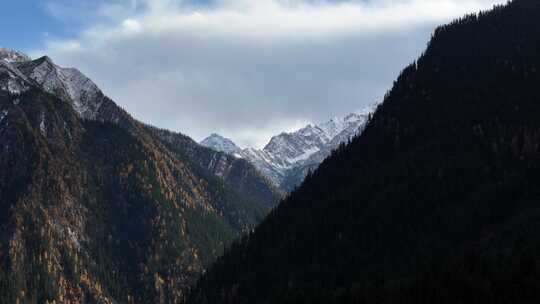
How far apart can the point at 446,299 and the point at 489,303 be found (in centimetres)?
980

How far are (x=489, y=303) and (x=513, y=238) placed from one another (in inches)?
1721

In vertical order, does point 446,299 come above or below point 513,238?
below

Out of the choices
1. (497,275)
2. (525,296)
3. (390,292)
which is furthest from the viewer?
(390,292)

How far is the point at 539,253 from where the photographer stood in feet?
530

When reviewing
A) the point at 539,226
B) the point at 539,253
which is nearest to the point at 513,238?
the point at 539,226

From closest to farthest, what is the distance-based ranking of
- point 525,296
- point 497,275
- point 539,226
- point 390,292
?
point 525,296 < point 497,275 < point 390,292 < point 539,226

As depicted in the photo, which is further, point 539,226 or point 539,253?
point 539,226

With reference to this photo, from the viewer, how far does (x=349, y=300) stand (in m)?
180

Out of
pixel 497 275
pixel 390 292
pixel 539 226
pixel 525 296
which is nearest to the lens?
pixel 525 296

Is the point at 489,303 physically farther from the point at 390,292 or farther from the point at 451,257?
the point at 451,257

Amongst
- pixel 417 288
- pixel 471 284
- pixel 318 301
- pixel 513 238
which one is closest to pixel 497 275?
pixel 471 284

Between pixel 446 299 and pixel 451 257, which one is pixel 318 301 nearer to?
pixel 451 257

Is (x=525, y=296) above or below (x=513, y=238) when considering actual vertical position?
below

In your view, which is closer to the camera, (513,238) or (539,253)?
(539,253)
